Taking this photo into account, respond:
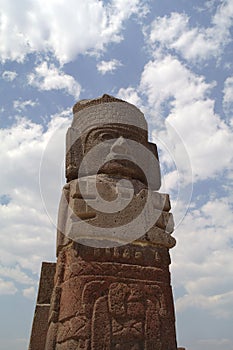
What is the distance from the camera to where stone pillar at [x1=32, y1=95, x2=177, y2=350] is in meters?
4.66

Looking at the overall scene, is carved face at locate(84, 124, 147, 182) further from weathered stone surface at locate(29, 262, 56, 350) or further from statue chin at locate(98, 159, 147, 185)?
weathered stone surface at locate(29, 262, 56, 350)

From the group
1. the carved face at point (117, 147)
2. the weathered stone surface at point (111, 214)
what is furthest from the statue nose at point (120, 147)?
the weathered stone surface at point (111, 214)

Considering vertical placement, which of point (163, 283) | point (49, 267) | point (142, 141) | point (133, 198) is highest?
point (142, 141)

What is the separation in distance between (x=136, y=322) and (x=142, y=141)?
3.28 metres

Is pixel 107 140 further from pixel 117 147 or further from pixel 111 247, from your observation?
pixel 111 247

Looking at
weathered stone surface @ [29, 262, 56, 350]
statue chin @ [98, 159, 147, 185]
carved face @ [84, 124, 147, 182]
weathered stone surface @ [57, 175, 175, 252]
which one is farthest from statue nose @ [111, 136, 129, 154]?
weathered stone surface @ [29, 262, 56, 350]

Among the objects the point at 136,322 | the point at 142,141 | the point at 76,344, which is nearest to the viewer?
the point at 76,344

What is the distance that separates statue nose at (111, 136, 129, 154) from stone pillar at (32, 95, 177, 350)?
2cm

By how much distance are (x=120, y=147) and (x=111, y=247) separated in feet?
6.04

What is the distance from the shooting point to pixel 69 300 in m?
4.84

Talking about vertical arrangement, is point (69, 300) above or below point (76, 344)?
above

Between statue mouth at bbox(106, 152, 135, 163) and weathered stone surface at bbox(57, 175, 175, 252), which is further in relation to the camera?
statue mouth at bbox(106, 152, 135, 163)

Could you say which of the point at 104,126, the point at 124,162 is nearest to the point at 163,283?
the point at 124,162

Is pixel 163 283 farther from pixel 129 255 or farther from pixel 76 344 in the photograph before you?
pixel 76 344
